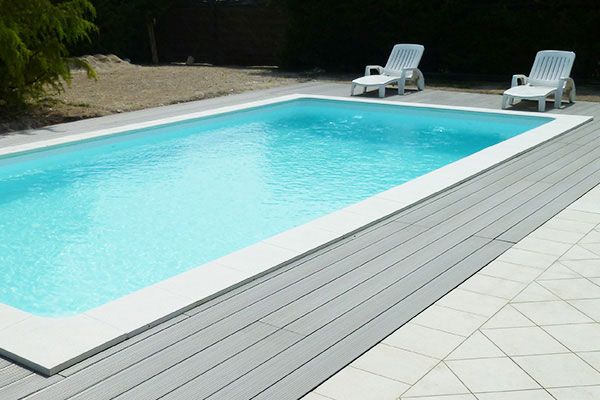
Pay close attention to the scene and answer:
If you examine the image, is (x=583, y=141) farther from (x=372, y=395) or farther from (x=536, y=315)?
(x=372, y=395)

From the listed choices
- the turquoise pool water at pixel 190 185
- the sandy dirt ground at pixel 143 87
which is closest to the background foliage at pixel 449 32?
the sandy dirt ground at pixel 143 87

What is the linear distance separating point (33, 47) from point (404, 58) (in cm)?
674

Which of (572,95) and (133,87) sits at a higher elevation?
(133,87)

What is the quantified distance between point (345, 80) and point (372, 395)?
42.1 ft

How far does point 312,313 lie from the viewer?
3.82 m

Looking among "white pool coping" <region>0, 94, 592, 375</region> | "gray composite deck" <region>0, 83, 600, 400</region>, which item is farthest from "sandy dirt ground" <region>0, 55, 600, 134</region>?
"gray composite deck" <region>0, 83, 600, 400</region>

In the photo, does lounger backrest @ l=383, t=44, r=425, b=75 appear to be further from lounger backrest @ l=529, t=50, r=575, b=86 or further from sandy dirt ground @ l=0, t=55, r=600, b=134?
lounger backrest @ l=529, t=50, r=575, b=86

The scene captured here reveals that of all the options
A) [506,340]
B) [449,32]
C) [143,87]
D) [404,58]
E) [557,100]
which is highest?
[449,32]

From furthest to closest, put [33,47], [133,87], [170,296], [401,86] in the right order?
[133,87], [401,86], [33,47], [170,296]

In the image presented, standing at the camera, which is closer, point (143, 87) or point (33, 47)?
point (33, 47)

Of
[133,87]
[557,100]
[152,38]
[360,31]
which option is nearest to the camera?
[557,100]

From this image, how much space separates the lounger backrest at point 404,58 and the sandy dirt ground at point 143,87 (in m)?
1.10

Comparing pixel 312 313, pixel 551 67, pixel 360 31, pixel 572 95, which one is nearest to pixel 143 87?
pixel 360 31

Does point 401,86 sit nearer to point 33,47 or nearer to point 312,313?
point 33,47
